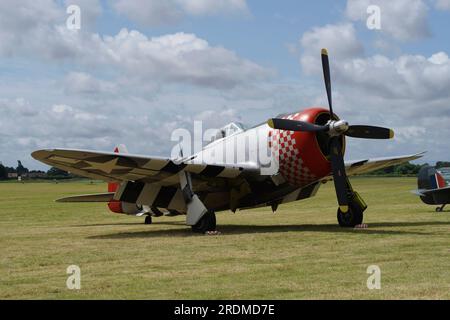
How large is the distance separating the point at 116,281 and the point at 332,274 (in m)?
2.74

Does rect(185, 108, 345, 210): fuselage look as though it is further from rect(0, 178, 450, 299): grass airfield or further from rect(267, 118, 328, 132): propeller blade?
rect(0, 178, 450, 299): grass airfield

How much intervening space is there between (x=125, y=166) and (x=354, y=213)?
18.9 feet

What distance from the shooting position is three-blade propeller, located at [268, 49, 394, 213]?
1288cm

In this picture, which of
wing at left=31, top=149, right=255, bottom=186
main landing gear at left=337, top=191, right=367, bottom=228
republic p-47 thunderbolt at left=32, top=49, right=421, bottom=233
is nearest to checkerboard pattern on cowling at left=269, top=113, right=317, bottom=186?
republic p-47 thunderbolt at left=32, top=49, right=421, bottom=233

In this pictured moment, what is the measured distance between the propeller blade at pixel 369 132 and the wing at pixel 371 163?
2393 millimetres

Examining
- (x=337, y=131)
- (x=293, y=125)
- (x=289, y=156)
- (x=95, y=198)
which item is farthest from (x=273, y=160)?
(x=95, y=198)

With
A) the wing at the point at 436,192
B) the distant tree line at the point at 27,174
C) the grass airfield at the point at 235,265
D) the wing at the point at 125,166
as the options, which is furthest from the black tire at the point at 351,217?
the distant tree line at the point at 27,174

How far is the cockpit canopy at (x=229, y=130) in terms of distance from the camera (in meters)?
15.6

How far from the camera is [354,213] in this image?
14.5 metres

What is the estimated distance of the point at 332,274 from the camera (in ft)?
24.3

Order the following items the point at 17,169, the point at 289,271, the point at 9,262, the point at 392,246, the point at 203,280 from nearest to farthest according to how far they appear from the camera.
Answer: the point at 203,280 < the point at 289,271 < the point at 9,262 < the point at 392,246 < the point at 17,169
